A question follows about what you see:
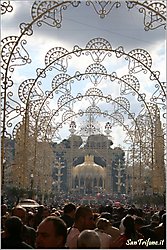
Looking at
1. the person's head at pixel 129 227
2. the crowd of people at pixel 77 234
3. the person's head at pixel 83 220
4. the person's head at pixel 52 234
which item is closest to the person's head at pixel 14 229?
the crowd of people at pixel 77 234

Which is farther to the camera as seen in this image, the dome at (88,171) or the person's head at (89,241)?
the dome at (88,171)

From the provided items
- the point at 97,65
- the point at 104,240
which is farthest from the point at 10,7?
the point at 97,65

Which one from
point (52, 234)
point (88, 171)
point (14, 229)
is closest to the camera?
point (52, 234)

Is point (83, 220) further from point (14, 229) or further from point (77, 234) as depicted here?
point (14, 229)

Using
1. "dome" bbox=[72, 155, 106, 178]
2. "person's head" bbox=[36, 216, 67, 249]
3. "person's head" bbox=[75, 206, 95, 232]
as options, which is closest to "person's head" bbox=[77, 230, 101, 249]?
"person's head" bbox=[36, 216, 67, 249]

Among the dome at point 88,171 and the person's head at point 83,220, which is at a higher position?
the dome at point 88,171

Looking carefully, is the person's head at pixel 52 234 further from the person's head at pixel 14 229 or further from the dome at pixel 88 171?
the dome at pixel 88 171

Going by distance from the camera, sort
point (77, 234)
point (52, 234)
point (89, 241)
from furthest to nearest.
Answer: point (77, 234) < point (52, 234) < point (89, 241)

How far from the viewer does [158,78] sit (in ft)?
55.7

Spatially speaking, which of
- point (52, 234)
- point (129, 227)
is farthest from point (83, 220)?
point (52, 234)

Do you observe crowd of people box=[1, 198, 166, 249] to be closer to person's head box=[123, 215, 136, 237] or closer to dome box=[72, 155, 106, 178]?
person's head box=[123, 215, 136, 237]

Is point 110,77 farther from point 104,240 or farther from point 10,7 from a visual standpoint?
point 104,240

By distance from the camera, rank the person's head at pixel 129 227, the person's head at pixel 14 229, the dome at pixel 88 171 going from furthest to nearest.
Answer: the dome at pixel 88 171 → the person's head at pixel 129 227 → the person's head at pixel 14 229

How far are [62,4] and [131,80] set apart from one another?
9150 mm
